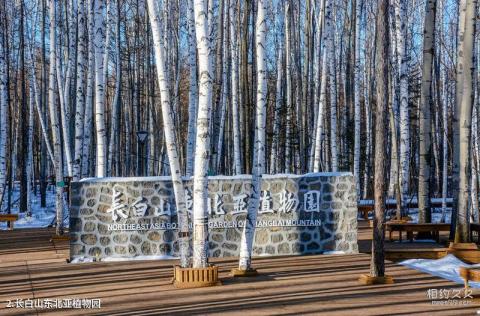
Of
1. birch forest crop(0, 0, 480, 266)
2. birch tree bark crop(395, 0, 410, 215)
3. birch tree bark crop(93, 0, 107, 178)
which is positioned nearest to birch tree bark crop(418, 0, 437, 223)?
birch forest crop(0, 0, 480, 266)

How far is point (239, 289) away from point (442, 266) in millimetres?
3972

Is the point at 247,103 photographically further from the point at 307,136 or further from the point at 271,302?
the point at 271,302

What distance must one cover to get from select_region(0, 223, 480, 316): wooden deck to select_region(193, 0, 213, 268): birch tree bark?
637 mm

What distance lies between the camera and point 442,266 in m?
10.8

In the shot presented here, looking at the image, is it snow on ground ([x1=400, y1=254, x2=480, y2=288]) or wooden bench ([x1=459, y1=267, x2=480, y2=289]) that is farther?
snow on ground ([x1=400, y1=254, x2=480, y2=288])

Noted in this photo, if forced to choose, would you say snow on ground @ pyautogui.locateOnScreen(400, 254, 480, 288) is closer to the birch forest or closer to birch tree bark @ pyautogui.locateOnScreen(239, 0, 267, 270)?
the birch forest

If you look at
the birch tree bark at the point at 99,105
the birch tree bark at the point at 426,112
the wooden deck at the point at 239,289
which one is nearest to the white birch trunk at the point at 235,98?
the birch tree bark at the point at 426,112

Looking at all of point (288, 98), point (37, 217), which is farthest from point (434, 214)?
Result: point (37, 217)

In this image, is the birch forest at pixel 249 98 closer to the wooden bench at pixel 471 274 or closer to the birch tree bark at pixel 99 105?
the birch tree bark at pixel 99 105

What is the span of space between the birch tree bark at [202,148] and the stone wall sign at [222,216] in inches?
134

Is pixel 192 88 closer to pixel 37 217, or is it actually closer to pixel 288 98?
pixel 288 98

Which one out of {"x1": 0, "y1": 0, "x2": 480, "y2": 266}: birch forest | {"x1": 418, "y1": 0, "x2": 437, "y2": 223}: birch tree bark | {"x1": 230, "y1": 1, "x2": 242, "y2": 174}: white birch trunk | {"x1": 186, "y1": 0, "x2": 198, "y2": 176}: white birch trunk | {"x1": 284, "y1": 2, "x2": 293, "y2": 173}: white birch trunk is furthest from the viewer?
{"x1": 284, "y1": 2, "x2": 293, "y2": 173}: white birch trunk

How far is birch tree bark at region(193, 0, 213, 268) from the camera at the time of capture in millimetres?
8938

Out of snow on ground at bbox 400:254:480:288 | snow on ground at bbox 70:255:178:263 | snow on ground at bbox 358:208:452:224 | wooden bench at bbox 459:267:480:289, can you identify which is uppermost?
wooden bench at bbox 459:267:480:289
